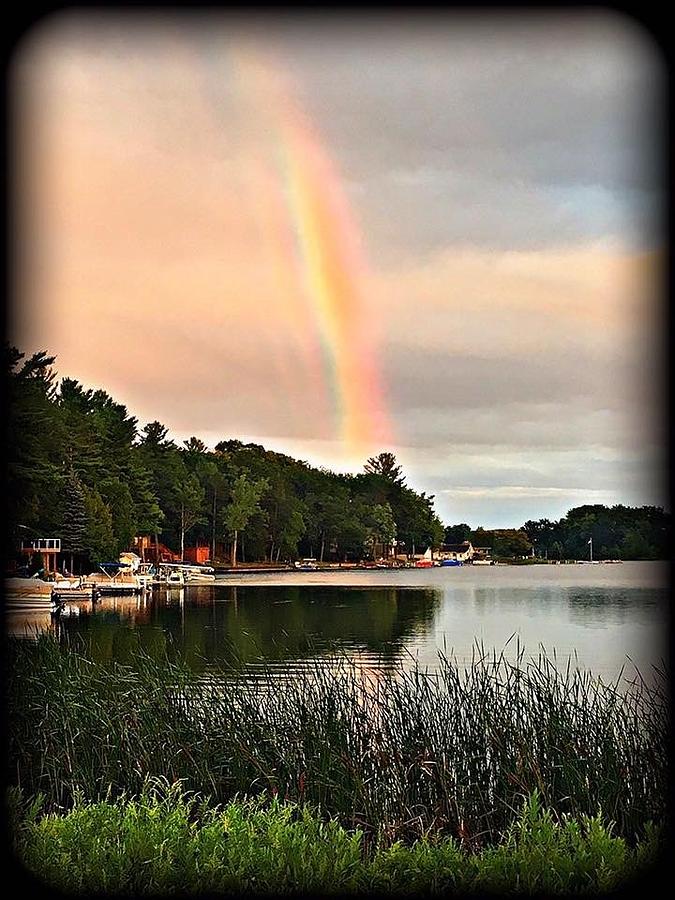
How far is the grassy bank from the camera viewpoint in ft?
11.6

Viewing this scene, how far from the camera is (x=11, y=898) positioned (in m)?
3.81

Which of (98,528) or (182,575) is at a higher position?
(98,528)

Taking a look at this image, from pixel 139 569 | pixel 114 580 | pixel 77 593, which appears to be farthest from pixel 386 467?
pixel 77 593

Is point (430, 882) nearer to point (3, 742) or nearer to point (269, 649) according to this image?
point (3, 742)

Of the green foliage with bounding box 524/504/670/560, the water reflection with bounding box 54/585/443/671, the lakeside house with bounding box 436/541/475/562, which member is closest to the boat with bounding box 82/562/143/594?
the water reflection with bounding box 54/585/443/671

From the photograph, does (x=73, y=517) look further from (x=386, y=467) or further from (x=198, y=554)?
(x=386, y=467)

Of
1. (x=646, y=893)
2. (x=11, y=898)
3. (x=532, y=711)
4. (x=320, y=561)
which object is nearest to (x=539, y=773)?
(x=532, y=711)

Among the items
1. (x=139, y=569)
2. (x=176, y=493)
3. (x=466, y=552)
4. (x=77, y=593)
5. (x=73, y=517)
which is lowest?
(x=466, y=552)

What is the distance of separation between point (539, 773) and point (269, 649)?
13.4 metres

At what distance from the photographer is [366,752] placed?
5.55 metres

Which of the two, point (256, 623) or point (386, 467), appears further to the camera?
point (386, 467)

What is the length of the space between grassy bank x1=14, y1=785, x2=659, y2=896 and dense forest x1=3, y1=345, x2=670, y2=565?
1906 cm

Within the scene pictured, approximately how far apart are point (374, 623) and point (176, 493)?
2650cm

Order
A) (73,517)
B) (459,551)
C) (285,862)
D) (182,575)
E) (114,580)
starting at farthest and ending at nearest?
(459,551), (182,575), (114,580), (73,517), (285,862)
